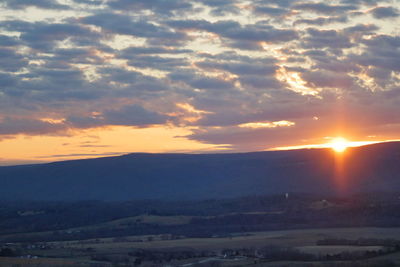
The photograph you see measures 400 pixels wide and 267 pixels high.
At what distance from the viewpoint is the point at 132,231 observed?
122m

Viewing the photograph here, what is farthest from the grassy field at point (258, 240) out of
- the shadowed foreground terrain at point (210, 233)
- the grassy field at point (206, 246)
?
the shadowed foreground terrain at point (210, 233)

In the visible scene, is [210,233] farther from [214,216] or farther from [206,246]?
[214,216]

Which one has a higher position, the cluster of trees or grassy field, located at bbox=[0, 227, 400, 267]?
the cluster of trees

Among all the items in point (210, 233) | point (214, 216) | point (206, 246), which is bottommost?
point (206, 246)

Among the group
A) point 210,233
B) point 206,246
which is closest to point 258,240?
point 206,246

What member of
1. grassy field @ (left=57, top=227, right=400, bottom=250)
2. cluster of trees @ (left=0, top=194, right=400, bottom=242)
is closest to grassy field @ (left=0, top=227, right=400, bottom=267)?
grassy field @ (left=57, top=227, right=400, bottom=250)

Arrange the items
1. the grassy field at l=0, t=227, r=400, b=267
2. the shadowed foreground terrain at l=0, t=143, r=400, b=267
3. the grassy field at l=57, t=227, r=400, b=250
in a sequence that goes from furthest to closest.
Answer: the grassy field at l=57, t=227, r=400, b=250
the shadowed foreground terrain at l=0, t=143, r=400, b=267
the grassy field at l=0, t=227, r=400, b=267

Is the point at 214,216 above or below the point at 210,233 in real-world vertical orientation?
above

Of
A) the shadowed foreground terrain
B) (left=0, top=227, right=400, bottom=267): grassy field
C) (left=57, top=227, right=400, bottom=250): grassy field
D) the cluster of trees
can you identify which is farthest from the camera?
the cluster of trees

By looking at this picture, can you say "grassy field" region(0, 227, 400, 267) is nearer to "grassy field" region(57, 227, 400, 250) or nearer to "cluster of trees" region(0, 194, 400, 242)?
"grassy field" region(57, 227, 400, 250)

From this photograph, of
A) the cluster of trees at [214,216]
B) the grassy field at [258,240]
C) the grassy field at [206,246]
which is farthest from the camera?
the cluster of trees at [214,216]

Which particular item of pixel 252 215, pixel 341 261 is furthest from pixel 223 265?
pixel 252 215

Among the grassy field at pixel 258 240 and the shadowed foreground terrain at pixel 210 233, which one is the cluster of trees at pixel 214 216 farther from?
the grassy field at pixel 258 240

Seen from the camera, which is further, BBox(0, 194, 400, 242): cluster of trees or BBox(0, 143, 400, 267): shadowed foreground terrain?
BBox(0, 194, 400, 242): cluster of trees
